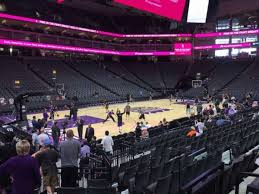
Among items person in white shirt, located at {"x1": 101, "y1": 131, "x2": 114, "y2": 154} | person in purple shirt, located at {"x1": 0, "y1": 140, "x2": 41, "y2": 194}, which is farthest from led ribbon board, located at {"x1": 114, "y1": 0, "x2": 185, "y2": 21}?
person in purple shirt, located at {"x1": 0, "y1": 140, "x2": 41, "y2": 194}

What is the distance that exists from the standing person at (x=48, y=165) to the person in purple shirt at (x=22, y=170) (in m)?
1.79

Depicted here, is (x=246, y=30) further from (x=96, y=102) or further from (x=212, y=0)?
(x=212, y=0)

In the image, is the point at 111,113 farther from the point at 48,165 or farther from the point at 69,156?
the point at 69,156

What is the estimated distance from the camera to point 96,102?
37.3 meters

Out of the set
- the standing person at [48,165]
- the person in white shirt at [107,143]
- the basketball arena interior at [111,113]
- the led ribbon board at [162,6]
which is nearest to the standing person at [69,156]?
the basketball arena interior at [111,113]

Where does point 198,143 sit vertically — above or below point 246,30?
below

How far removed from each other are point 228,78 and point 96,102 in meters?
21.9

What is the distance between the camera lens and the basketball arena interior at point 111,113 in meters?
5.99

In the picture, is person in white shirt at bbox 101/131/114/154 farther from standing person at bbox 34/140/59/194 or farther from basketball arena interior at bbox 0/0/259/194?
standing person at bbox 34/140/59/194

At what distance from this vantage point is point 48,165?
22.1 feet

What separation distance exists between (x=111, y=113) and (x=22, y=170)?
19353 mm

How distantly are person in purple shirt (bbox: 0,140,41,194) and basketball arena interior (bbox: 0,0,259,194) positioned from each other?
0.01 m

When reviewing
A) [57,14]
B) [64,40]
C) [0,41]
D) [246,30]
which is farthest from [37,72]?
[246,30]

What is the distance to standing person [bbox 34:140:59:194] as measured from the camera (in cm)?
649
